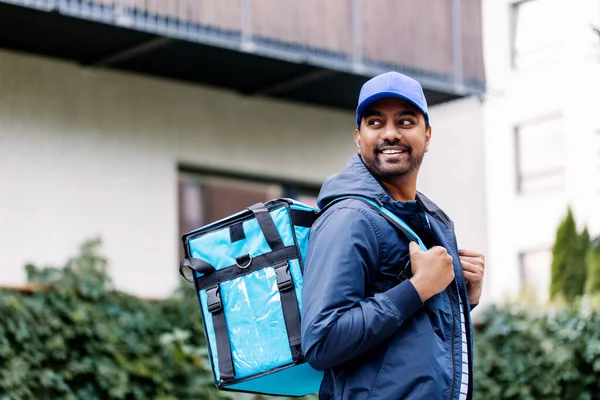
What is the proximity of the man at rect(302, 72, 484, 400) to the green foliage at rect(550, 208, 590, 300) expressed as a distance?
13.4 meters

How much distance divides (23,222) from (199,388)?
6.27 ft

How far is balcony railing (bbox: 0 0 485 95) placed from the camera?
28.1ft

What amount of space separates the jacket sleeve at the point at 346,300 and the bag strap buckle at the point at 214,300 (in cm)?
38

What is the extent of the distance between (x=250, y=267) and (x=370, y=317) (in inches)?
21.7

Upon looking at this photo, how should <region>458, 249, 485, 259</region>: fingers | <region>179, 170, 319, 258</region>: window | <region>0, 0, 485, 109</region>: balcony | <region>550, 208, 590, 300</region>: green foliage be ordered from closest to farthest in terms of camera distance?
<region>458, 249, 485, 259</region>: fingers, <region>0, 0, 485, 109</region>: balcony, <region>179, 170, 319, 258</region>: window, <region>550, 208, 590, 300</region>: green foliage

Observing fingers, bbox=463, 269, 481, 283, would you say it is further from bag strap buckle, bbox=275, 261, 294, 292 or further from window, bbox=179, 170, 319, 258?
window, bbox=179, 170, 319, 258

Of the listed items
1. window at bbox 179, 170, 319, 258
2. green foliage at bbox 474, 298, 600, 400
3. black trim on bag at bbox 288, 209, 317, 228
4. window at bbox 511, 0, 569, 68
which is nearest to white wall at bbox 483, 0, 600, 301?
window at bbox 511, 0, 569, 68

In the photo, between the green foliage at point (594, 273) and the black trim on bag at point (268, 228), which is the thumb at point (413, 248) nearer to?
the black trim on bag at point (268, 228)

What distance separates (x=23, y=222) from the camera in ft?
29.4

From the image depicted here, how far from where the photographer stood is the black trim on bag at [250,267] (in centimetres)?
350

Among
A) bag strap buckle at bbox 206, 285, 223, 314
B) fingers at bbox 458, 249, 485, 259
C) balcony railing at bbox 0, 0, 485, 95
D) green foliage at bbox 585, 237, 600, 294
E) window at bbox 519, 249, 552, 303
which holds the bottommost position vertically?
bag strap buckle at bbox 206, 285, 223, 314

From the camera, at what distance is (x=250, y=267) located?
354 cm

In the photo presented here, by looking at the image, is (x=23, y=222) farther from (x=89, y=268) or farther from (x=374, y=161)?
(x=374, y=161)

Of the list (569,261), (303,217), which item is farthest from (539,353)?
(569,261)
